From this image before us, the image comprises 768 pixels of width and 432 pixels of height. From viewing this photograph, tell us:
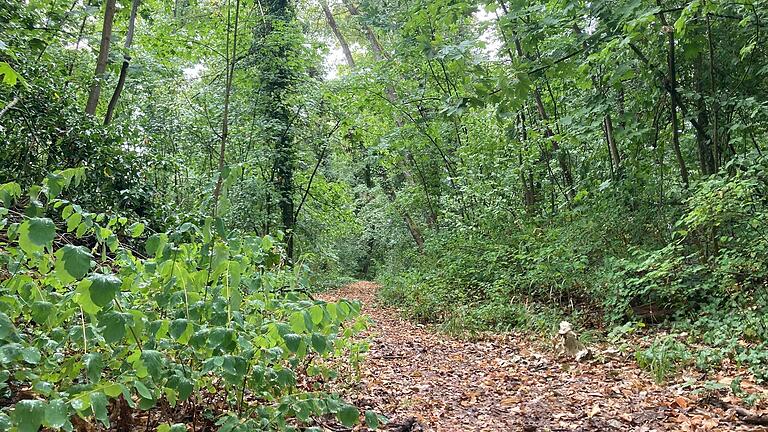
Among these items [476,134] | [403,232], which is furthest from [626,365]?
[403,232]

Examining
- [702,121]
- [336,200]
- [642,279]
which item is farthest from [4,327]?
[336,200]

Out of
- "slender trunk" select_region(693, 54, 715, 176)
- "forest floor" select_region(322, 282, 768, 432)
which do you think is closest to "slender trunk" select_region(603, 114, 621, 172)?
"slender trunk" select_region(693, 54, 715, 176)

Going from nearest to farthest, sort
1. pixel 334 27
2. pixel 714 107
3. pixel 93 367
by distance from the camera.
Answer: pixel 93 367, pixel 714 107, pixel 334 27

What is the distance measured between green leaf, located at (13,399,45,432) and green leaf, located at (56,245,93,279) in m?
0.41

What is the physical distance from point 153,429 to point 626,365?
4552 mm

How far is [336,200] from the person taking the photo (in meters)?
13.2

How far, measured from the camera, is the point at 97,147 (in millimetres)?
5777

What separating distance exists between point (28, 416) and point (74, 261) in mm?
490

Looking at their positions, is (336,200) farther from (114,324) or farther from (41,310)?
(114,324)

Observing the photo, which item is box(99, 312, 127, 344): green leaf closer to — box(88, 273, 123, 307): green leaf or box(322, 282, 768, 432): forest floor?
box(88, 273, 123, 307): green leaf

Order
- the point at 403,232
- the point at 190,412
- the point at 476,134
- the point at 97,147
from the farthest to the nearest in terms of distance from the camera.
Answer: the point at 403,232, the point at 476,134, the point at 97,147, the point at 190,412

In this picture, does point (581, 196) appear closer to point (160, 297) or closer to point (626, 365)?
point (626, 365)

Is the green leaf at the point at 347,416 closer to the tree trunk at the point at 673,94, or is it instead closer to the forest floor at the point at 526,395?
the forest floor at the point at 526,395

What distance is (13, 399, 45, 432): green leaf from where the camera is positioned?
142cm
